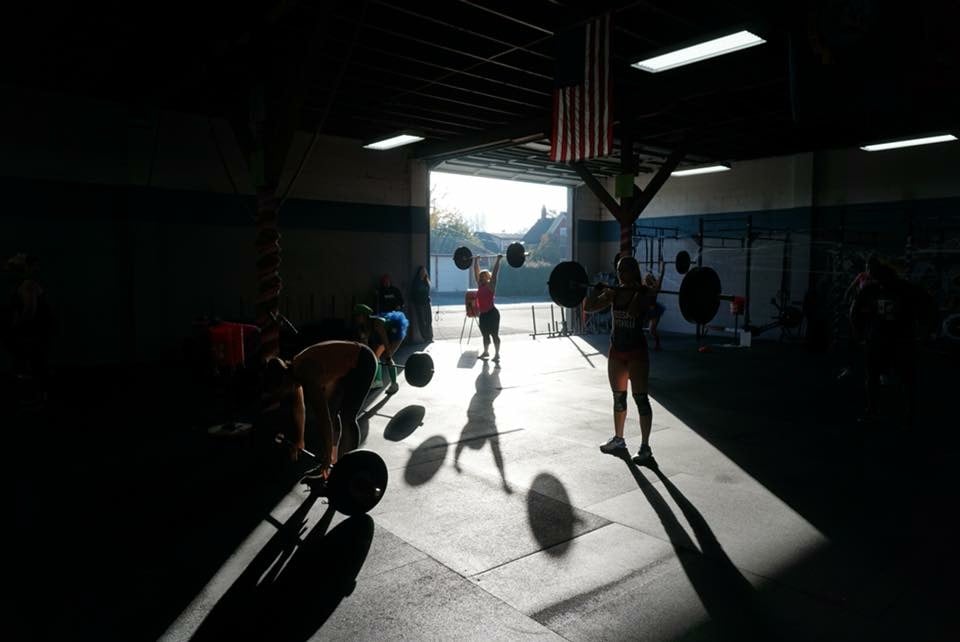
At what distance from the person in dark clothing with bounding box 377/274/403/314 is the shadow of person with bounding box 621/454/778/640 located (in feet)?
26.1

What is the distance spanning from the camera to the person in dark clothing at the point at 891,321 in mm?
5945

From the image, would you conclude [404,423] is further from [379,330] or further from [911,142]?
[911,142]

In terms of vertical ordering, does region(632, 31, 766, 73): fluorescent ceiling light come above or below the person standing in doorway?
above

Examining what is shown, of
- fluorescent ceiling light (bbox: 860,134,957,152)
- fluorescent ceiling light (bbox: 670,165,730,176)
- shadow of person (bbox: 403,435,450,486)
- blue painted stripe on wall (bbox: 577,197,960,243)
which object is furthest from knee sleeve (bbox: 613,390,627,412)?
blue painted stripe on wall (bbox: 577,197,960,243)

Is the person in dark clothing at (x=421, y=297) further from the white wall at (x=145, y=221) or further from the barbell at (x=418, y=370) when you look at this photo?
the barbell at (x=418, y=370)

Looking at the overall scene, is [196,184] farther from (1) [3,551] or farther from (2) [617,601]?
(2) [617,601]

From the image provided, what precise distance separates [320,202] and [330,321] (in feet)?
7.87

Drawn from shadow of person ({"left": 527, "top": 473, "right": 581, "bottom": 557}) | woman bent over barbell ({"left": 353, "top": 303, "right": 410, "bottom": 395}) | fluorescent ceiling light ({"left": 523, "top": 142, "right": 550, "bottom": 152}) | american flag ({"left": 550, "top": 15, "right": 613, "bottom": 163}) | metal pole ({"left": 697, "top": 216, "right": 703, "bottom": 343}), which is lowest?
shadow of person ({"left": 527, "top": 473, "right": 581, "bottom": 557})

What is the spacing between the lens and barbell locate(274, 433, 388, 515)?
356 centimetres

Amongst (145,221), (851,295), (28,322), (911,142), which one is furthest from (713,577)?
(851,295)

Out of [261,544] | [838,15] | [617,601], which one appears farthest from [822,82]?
[261,544]

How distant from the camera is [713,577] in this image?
3.04 m

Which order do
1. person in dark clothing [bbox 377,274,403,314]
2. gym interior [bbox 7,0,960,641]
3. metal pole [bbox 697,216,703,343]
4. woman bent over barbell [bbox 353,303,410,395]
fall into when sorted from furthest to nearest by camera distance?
metal pole [bbox 697,216,703,343] < person in dark clothing [bbox 377,274,403,314] < woman bent over barbell [bbox 353,303,410,395] < gym interior [bbox 7,0,960,641]

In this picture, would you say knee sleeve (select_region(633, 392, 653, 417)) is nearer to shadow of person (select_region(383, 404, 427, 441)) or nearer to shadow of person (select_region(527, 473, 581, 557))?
shadow of person (select_region(527, 473, 581, 557))
